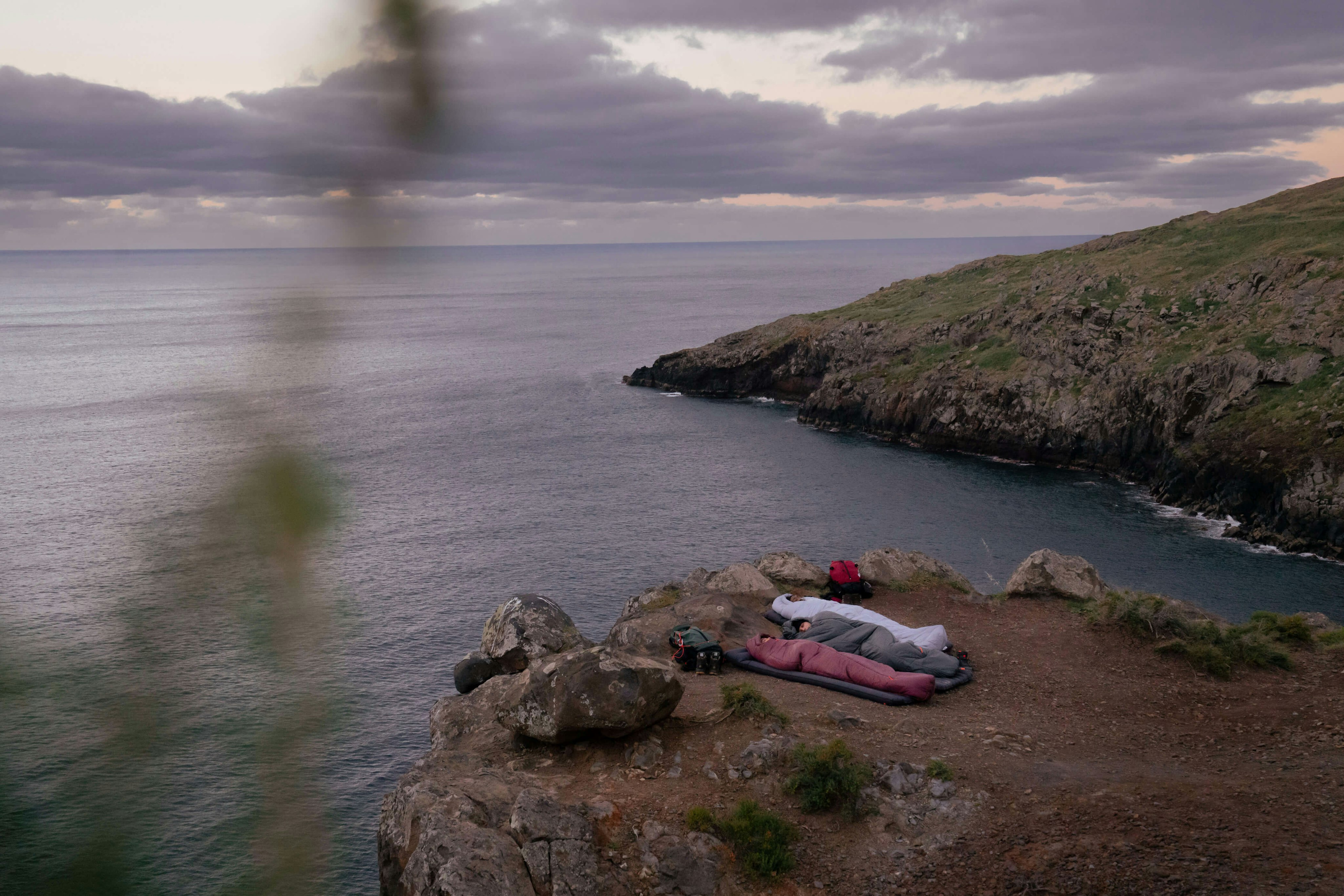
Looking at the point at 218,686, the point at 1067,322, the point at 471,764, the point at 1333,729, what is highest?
the point at 1067,322

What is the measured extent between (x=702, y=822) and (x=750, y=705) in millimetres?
3813

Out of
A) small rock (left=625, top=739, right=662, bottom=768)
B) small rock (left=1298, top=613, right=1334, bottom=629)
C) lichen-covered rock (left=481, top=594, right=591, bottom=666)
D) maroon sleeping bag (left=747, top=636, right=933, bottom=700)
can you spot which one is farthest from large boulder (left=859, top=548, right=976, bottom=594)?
small rock (left=625, top=739, right=662, bottom=768)

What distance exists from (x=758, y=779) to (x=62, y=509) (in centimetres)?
6779

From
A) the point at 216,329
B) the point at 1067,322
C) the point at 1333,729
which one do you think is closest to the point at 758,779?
the point at 1333,729

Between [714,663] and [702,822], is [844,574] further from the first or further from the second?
[702,822]

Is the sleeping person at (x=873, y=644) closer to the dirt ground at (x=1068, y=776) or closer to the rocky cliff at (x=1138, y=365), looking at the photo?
the dirt ground at (x=1068, y=776)

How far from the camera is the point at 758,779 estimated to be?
66.0 ft

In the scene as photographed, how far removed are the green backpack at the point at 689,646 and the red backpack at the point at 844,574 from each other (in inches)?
276

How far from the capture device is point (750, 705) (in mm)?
22031

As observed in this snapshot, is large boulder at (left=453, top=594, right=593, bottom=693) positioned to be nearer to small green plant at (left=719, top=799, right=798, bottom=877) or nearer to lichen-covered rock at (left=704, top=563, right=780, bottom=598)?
lichen-covered rock at (left=704, top=563, right=780, bottom=598)

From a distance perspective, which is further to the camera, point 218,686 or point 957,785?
point 218,686

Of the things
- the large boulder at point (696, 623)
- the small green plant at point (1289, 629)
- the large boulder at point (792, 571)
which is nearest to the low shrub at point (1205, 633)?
the small green plant at point (1289, 629)

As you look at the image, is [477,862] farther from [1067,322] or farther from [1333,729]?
[1067,322]

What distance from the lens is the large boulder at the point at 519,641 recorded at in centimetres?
2992
